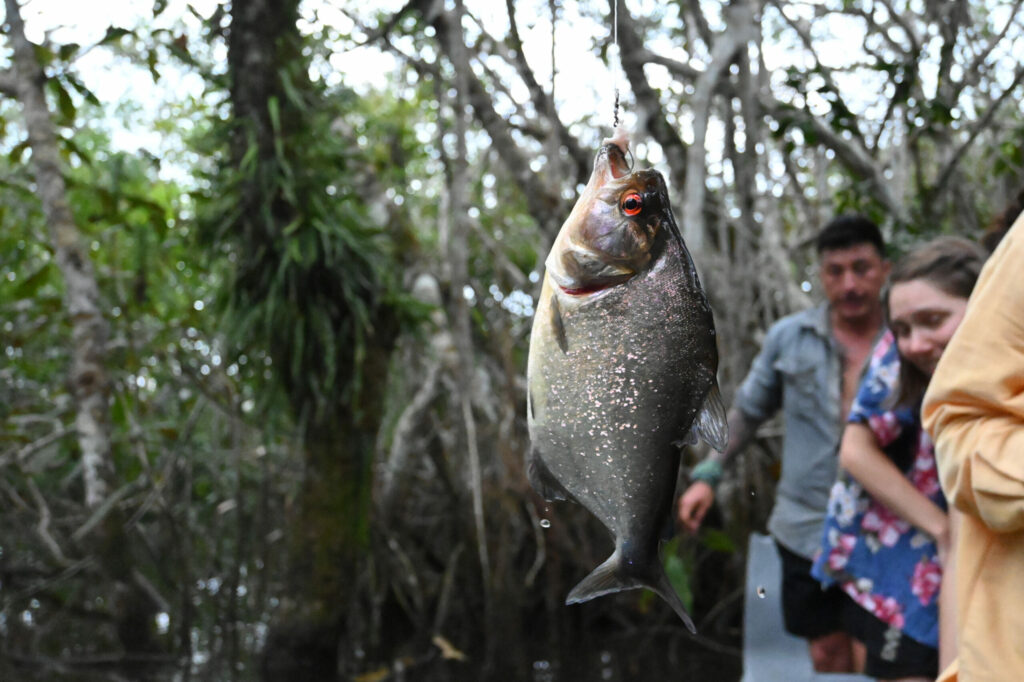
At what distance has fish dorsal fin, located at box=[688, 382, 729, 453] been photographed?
1.04 m

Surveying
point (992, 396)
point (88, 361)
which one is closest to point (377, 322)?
point (88, 361)

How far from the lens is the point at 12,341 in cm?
568

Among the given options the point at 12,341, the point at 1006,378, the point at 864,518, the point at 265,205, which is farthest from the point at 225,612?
the point at 1006,378

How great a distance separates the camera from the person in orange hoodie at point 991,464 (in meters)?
1.28

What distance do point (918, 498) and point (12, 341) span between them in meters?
4.97

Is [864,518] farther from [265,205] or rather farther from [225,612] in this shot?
[225,612]

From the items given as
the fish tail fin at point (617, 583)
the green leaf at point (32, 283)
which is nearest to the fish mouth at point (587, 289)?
the fish tail fin at point (617, 583)

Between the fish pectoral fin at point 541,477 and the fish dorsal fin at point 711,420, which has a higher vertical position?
the fish dorsal fin at point 711,420

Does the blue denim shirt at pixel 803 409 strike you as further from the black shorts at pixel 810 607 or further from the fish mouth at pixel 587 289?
the fish mouth at pixel 587 289

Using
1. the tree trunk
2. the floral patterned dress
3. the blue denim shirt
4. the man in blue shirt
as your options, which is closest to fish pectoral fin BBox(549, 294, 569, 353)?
the floral patterned dress

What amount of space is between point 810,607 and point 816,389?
63 cm

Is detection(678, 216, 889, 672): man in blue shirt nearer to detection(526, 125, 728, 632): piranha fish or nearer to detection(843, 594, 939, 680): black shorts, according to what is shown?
detection(843, 594, 939, 680): black shorts

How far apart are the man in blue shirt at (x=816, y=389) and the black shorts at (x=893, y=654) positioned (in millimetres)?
629

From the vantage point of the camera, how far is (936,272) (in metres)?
1.94
